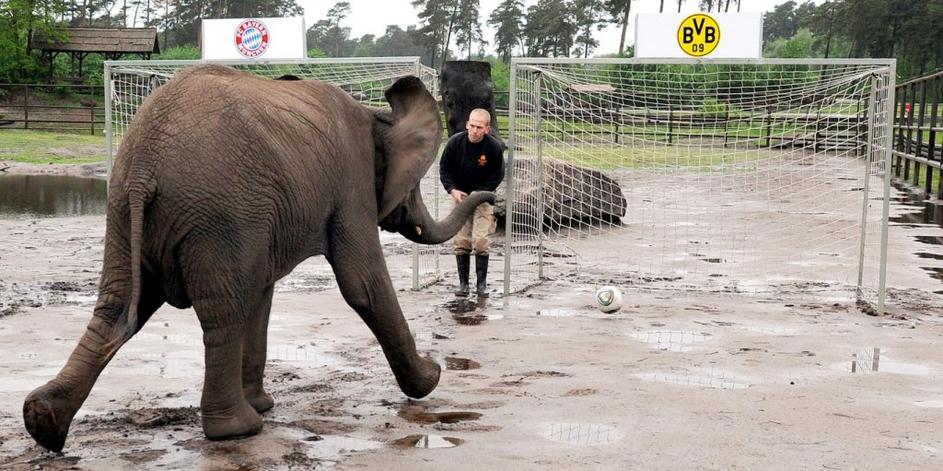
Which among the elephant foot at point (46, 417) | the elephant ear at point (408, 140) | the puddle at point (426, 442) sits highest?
the elephant ear at point (408, 140)

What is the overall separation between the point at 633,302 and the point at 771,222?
798cm

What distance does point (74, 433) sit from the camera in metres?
5.97

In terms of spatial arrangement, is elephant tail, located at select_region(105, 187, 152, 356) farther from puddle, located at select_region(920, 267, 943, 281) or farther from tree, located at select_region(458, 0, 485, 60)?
tree, located at select_region(458, 0, 485, 60)

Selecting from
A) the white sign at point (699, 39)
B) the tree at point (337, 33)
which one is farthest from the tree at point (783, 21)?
the white sign at point (699, 39)


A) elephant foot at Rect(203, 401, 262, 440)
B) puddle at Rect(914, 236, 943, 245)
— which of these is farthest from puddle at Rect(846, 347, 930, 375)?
puddle at Rect(914, 236, 943, 245)

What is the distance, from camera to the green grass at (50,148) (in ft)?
93.8

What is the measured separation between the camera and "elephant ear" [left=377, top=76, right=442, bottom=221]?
22.3 feet

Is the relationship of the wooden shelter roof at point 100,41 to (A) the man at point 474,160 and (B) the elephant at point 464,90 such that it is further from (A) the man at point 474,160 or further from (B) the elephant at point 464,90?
(A) the man at point 474,160

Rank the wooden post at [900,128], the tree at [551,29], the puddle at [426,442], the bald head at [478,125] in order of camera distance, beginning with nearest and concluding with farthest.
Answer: the puddle at [426,442] → the bald head at [478,125] → the wooden post at [900,128] → the tree at [551,29]

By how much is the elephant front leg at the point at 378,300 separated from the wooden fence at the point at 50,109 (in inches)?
1197

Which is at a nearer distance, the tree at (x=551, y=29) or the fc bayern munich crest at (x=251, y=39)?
the fc bayern munich crest at (x=251, y=39)

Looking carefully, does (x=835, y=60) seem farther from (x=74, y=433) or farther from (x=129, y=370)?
(x=74, y=433)

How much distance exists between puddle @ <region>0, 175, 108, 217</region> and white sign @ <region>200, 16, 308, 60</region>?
748 centimetres

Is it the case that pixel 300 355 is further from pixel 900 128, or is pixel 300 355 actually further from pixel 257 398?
pixel 900 128
